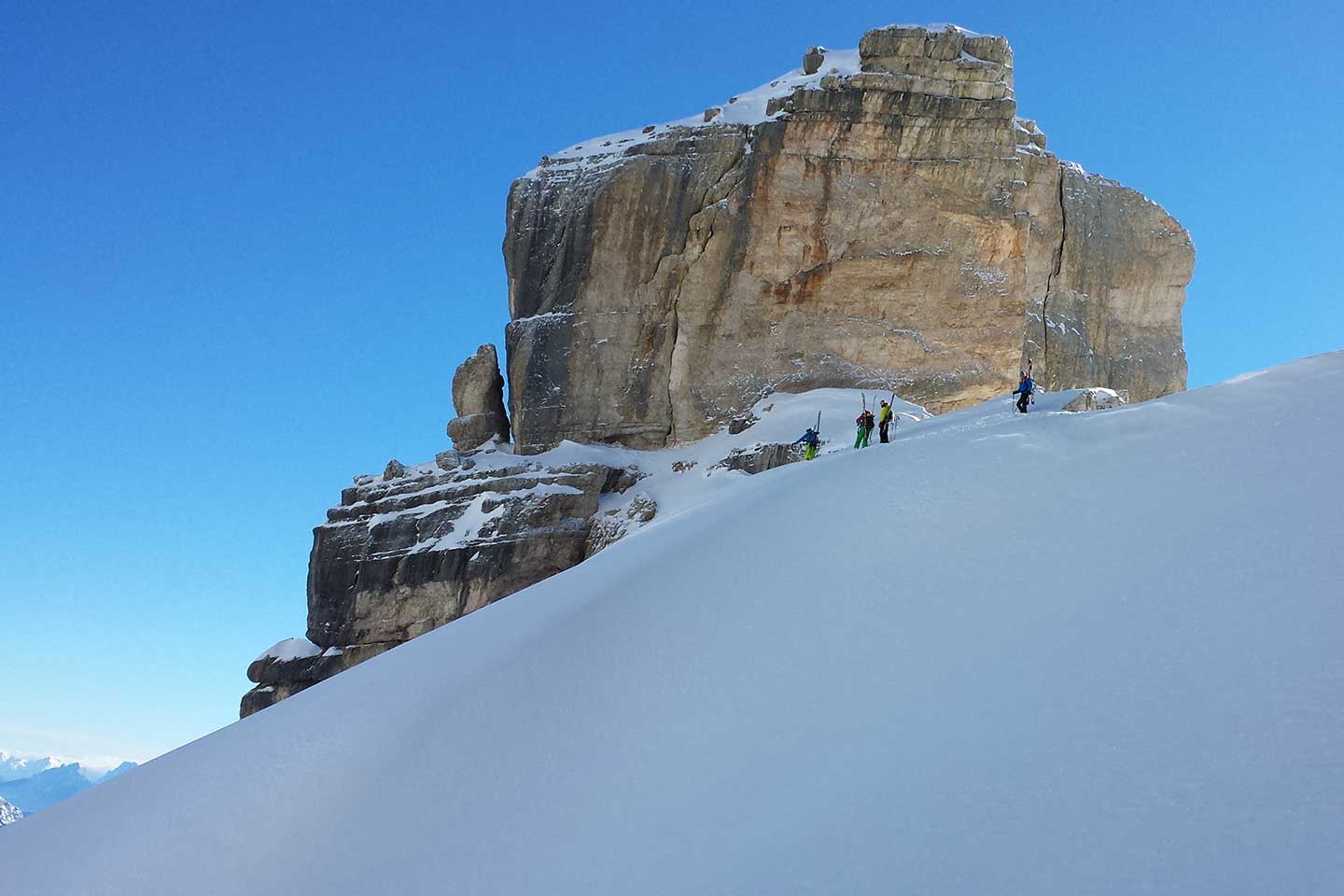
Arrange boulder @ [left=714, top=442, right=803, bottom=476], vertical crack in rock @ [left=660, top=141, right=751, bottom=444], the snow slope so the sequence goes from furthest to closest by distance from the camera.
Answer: vertical crack in rock @ [left=660, top=141, right=751, bottom=444] → boulder @ [left=714, top=442, right=803, bottom=476] → the snow slope

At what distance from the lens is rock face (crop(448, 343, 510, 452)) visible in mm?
44188

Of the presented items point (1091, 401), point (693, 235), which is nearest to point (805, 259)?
point (693, 235)

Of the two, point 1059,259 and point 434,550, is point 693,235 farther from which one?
point 1059,259

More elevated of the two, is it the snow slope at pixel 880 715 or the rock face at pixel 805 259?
the rock face at pixel 805 259

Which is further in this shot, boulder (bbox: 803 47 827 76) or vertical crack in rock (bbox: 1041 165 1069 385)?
vertical crack in rock (bbox: 1041 165 1069 385)

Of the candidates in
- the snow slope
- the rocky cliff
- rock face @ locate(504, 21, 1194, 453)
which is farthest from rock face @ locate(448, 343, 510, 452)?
the snow slope

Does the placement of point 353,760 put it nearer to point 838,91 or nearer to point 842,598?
point 842,598

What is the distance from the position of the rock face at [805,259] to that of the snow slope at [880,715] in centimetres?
2658

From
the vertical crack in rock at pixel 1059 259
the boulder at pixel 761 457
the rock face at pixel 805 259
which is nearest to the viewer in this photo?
the boulder at pixel 761 457

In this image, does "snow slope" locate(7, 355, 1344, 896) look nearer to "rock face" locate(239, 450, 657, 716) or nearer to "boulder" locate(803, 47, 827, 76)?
"rock face" locate(239, 450, 657, 716)

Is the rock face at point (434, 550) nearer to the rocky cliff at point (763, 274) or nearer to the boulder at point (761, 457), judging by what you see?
the rocky cliff at point (763, 274)

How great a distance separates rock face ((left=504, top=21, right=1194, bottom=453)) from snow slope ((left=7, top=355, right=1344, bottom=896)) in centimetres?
2658

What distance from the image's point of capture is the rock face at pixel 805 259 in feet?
140

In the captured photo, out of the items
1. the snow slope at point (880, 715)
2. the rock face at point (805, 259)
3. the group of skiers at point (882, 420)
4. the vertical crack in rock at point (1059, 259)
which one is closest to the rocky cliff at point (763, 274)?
the rock face at point (805, 259)
